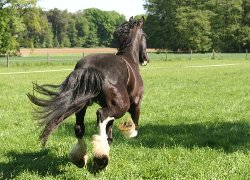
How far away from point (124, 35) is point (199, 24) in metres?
92.1

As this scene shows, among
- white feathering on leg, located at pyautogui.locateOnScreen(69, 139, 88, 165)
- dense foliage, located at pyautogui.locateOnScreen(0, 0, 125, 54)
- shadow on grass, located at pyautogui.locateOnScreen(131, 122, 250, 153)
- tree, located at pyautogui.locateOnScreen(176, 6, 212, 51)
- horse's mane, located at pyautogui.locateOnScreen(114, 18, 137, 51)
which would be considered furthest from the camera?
tree, located at pyautogui.locateOnScreen(176, 6, 212, 51)

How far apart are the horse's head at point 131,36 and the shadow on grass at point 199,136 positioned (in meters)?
1.83

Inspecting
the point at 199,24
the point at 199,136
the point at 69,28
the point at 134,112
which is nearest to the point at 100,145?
the point at 134,112

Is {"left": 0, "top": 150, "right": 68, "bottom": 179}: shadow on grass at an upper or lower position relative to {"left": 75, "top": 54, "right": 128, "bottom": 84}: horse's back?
lower

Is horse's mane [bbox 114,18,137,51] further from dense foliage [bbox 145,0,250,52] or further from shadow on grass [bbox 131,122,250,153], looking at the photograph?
dense foliage [bbox 145,0,250,52]

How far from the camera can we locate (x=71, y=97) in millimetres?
5773

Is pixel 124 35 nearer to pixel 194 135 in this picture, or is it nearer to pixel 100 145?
pixel 100 145

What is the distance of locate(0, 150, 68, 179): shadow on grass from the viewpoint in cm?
618

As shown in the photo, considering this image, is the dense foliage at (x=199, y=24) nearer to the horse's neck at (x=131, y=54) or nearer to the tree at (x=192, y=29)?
the tree at (x=192, y=29)

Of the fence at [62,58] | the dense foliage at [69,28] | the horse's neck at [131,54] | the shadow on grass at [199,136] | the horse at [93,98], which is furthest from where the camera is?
the dense foliage at [69,28]

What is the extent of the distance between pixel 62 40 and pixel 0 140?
5393 inches

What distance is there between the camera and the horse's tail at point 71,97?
5.68 metres

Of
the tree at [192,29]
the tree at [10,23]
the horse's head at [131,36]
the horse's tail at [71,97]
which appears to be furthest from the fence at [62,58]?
the horse's tail at [71,97]

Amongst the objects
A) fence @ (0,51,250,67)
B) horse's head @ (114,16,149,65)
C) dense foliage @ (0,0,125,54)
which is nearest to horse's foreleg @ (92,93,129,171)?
horse's head @ (114,16,149,65)
